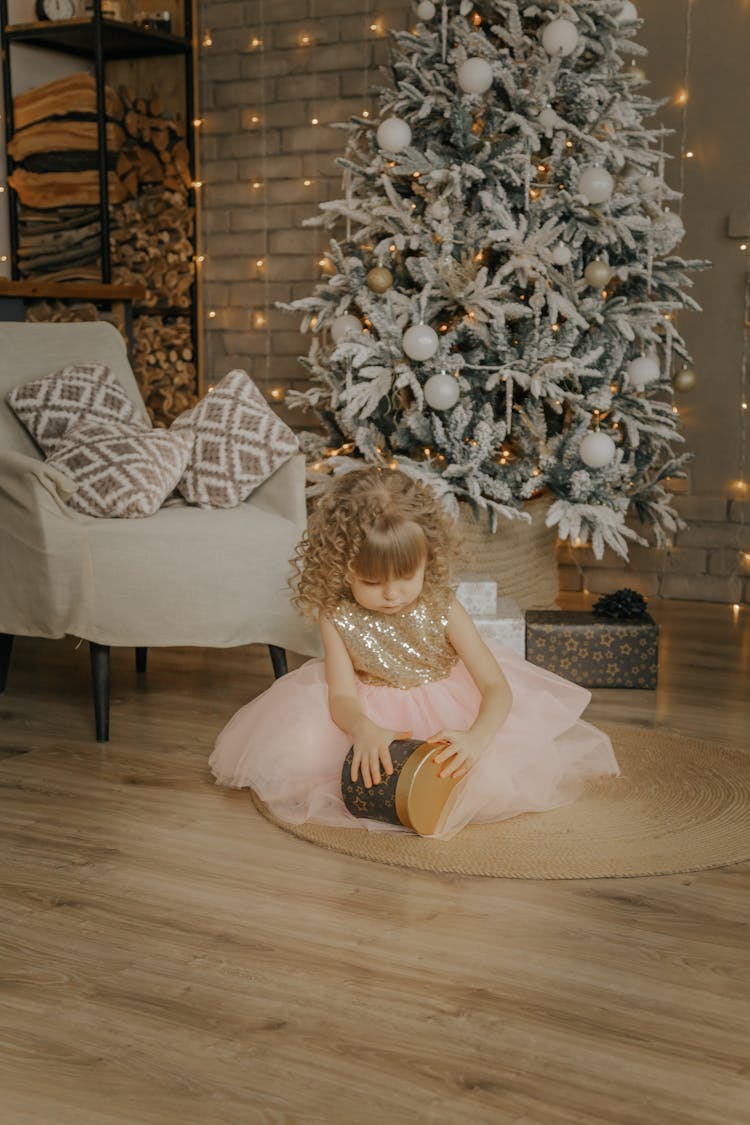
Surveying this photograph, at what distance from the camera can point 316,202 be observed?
479 cm

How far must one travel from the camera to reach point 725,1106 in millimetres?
1323

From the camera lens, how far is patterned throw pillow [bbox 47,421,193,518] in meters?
2.84

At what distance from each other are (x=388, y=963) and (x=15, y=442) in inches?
74.8

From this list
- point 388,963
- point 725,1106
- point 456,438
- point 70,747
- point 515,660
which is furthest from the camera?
point 456,438

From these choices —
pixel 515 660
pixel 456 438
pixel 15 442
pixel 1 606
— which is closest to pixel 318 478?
pixel 456 438

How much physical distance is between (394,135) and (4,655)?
6.17ft

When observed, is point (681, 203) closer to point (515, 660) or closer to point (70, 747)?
point (515, 660)

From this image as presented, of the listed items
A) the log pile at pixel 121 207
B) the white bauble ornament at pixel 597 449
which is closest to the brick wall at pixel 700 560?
the white bauble ornament at pixel 597 449

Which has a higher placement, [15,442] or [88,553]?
[15,442]

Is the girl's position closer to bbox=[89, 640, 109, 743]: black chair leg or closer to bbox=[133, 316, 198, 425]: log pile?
bbox=[89, 640, 109, 743]: black chair leg

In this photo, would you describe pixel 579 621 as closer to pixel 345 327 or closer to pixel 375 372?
pixel 375 372

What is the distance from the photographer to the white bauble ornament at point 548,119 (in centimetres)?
367

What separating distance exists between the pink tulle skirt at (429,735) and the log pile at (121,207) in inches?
114

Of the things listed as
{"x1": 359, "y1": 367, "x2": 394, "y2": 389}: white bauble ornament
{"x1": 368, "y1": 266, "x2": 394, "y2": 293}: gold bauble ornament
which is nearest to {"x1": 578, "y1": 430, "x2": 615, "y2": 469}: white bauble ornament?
{"x1": 359, "y1": 367, "x2": 394, "y2": 389}: white bauble ornament
